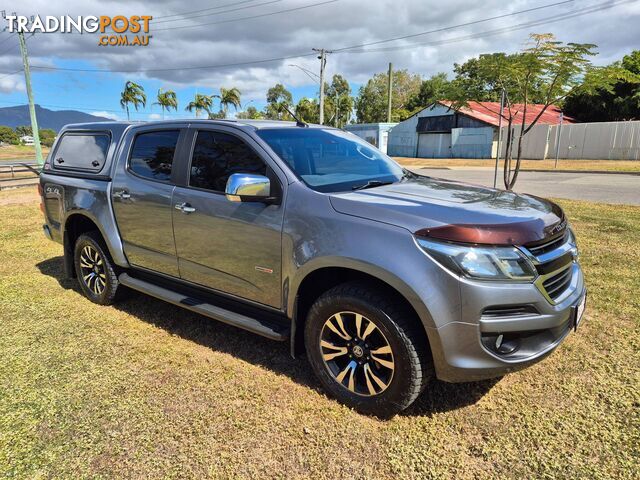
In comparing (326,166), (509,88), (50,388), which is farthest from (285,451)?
(509,88)

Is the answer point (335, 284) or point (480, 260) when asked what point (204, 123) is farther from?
point (480, 260)

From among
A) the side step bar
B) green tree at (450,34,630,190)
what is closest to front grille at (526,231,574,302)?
the side step bar

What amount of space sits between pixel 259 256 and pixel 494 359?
5.37 ft

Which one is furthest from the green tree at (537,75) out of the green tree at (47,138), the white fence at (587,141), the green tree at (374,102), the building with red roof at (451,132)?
the green tree at (374,102)

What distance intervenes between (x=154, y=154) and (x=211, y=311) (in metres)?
1.55

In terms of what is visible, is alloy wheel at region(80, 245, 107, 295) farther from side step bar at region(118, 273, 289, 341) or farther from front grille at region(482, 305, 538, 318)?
front grille at region(482, 305, 538, 318)

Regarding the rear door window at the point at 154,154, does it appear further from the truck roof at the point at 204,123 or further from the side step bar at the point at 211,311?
the side step bar at the point at 211,311

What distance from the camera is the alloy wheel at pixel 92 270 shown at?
15.3ft

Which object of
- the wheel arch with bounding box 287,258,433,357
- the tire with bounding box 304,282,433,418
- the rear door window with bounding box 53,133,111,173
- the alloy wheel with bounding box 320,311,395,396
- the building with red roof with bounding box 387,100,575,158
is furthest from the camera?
the building with red roof with bounding box 387,100,575,158

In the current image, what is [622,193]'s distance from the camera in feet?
43.0

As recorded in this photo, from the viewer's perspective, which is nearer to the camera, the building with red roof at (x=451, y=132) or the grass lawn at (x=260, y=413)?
the grass lawn at (x=260, y=413)

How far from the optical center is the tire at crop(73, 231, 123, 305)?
178 inches

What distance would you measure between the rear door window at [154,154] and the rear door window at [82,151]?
0.49m

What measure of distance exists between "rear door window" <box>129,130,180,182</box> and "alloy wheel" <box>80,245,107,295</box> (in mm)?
1127
